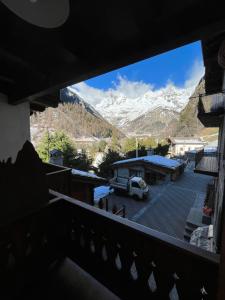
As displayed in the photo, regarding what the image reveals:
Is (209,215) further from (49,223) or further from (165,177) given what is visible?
(165,177)

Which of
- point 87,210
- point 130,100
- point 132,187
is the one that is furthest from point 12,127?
point 130,100

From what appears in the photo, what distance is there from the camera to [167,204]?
9188 mm

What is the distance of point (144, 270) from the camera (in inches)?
40.1

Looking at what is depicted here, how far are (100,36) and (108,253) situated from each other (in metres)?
1.50

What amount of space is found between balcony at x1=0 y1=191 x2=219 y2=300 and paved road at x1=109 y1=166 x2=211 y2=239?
19.7ft

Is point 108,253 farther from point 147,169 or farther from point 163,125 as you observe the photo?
point 163,125

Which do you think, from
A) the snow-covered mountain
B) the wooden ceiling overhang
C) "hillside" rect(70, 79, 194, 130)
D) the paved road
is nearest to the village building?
the wooden ceiling overhang

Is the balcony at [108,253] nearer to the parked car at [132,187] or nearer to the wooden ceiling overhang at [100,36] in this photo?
the wooden ceiling overhang at [100,36]

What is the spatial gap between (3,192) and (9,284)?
658 mm

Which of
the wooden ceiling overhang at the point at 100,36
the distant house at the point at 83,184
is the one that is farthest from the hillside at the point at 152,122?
the wooden ceiling overhang at the point at 100,36

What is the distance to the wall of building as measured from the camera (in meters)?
2.59

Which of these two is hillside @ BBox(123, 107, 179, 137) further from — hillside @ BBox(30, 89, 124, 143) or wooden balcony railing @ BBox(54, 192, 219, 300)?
wooden balcony railing @ BBox(54, 192, 219, 300)

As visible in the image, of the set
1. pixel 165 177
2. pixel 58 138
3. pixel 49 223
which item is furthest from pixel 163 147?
pixel 49 223

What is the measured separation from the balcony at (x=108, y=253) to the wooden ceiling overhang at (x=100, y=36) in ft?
3.62
